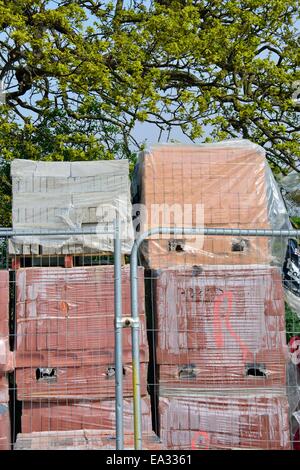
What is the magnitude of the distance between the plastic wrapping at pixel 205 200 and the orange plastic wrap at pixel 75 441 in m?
1.39

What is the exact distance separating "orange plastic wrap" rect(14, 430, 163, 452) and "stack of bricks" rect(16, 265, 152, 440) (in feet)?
0.21

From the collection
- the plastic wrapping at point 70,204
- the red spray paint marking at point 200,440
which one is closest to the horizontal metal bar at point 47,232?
the plastic wrapping at point 70,204

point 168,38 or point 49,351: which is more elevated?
point 168,38

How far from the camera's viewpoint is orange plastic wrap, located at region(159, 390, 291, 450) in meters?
5.28

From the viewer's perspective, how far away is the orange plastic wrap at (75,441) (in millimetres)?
5102

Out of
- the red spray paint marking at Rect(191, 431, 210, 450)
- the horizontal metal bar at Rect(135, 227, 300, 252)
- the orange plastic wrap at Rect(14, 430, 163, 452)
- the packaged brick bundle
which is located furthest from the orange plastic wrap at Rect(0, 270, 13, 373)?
the red spray paint marking at Rect(191, 431, 210, 450)

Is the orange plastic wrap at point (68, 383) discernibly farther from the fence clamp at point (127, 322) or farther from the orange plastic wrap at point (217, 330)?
the fence clamp at point (127, 322)

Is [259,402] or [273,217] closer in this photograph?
[259,402]

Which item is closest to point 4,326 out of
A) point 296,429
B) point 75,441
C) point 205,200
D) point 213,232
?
point 75,441

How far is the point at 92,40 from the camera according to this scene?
466 inches

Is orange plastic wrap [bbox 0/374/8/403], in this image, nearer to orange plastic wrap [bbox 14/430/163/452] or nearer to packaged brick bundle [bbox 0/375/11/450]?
packaged brick bundle [bbox 0/375/11/450]

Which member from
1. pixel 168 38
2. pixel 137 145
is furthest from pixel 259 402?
pixel 168 38
